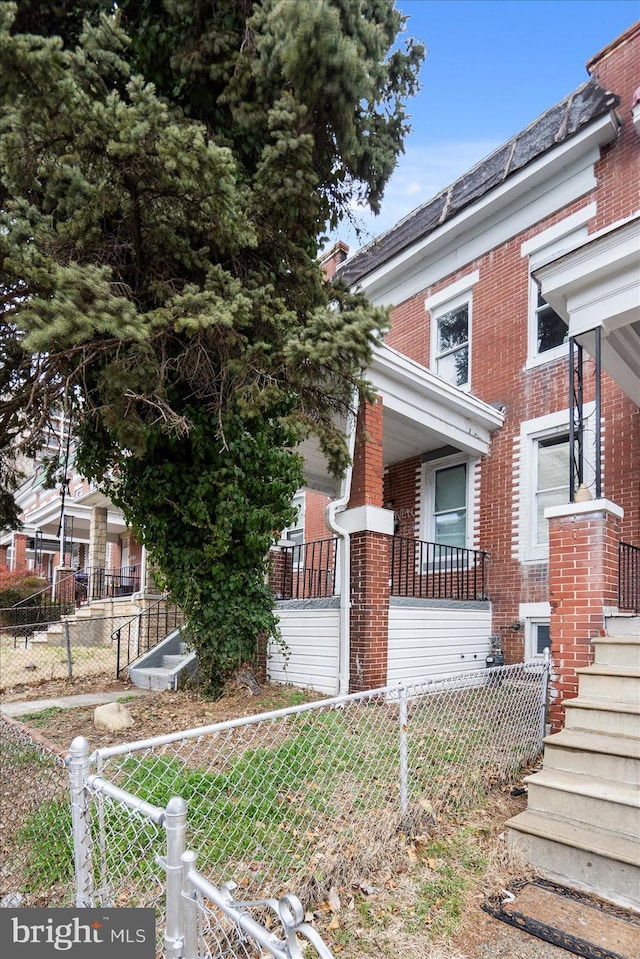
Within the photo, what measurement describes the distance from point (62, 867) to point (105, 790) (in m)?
1.69

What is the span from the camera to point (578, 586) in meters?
5.06

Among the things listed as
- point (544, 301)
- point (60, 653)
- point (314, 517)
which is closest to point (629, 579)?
point (544, 301)

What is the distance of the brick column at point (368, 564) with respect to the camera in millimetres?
6980

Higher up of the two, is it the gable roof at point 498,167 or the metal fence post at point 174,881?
the gable roof at point 498,167

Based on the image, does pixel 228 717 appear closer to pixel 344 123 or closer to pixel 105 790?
pixel 105 790

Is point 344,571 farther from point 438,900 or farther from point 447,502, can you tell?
point 438,900

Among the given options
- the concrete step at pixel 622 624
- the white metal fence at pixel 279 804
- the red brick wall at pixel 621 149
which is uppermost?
the red brick wall at pixel 621 149

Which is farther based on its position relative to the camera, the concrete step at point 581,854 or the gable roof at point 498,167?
the gable roof at point 498,167

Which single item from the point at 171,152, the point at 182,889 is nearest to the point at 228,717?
the point at 182,889

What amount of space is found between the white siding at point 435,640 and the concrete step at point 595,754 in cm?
283

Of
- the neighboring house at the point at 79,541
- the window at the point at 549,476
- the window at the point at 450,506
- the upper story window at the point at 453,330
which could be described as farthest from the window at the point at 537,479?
the neighboring house at the point at 79,541

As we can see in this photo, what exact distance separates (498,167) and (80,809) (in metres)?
11.3

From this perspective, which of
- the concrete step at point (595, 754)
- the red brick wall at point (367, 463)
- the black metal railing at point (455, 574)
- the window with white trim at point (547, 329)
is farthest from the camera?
the black metal railing at point (455, 574)

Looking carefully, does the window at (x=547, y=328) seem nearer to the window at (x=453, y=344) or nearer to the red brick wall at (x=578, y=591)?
the window at (x=453, y=344)
